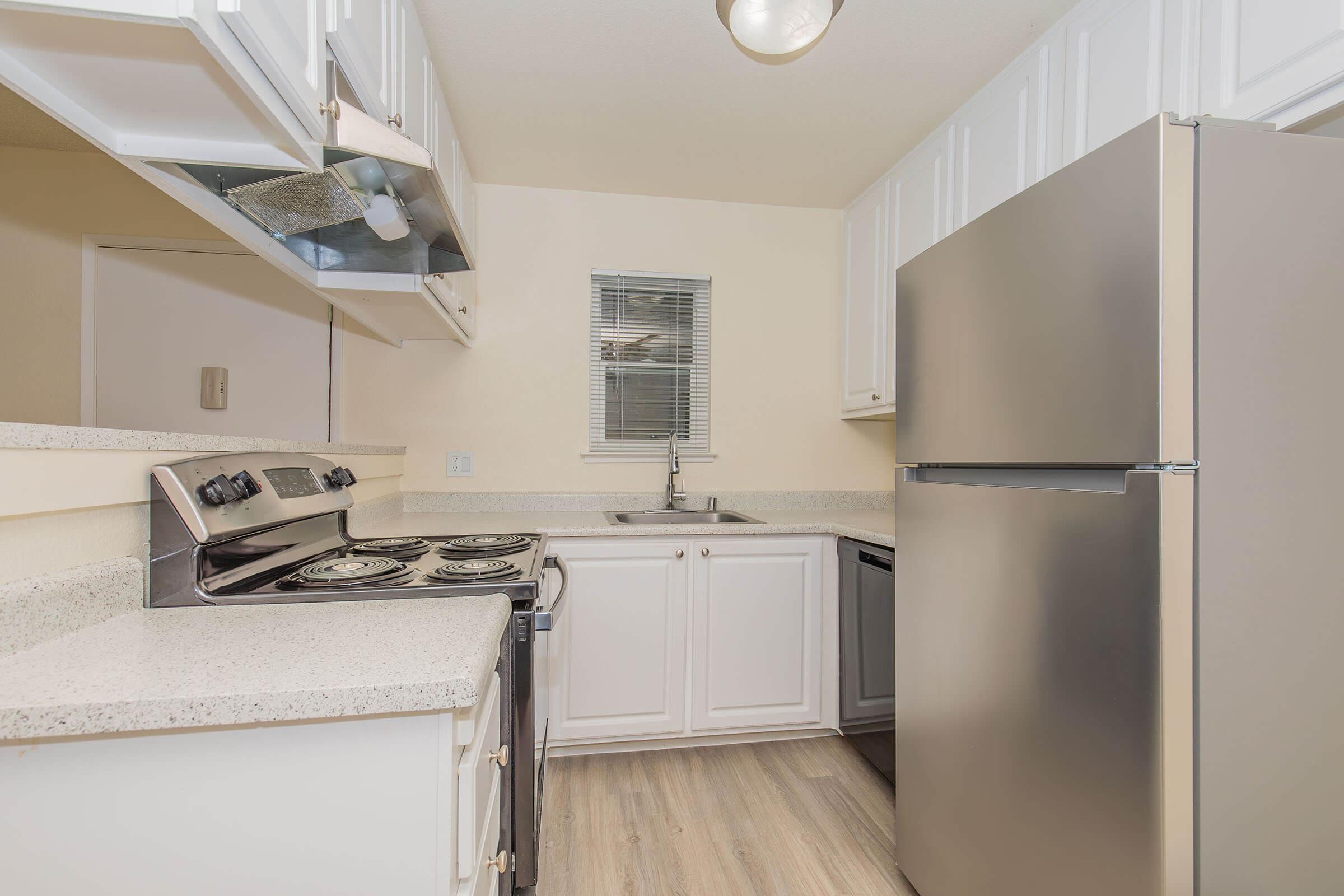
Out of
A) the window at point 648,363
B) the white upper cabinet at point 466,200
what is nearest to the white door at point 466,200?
the white upper cabinet at point 466,200

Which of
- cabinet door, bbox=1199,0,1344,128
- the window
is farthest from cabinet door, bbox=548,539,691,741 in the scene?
cabinet door, bbox=1199,0,1344,128

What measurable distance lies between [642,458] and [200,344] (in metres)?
1.79

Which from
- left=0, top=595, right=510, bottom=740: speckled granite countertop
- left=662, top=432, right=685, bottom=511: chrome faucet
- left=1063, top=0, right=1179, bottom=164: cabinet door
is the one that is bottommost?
left=0, top=595, right=510, bottom=740: speckled granite countertop

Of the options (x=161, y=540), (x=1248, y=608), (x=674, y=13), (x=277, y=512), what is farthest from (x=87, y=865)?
(x=674, y=13)

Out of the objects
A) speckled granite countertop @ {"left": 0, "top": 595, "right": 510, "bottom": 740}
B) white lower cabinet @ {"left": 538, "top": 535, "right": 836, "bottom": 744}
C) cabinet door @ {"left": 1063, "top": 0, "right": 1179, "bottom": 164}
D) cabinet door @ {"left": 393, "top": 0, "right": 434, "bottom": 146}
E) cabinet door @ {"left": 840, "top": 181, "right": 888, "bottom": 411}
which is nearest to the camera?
speckled granite countertop @ {"left": 0, "top": 595, "right": 510, "bottom": 740}

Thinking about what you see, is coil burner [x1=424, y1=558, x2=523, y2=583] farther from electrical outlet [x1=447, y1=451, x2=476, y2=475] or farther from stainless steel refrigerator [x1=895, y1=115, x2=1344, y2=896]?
electrical outlet [x1=447, y1=451, x2=476, y2=475]

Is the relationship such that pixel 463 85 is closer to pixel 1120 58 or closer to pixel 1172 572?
pixel 1120 58

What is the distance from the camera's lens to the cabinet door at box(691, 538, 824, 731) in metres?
2.22

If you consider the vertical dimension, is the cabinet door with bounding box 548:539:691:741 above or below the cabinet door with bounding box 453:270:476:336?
below

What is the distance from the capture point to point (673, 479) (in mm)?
2654

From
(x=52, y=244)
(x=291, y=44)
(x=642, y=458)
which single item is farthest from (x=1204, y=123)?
(x=52, y=244)

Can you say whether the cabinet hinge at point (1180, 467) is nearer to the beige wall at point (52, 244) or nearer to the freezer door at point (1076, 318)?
the freezer door at point (1076, 318)

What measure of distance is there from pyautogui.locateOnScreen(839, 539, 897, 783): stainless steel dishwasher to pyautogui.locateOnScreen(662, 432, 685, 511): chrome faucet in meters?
0.74

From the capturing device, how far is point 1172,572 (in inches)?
33.1
